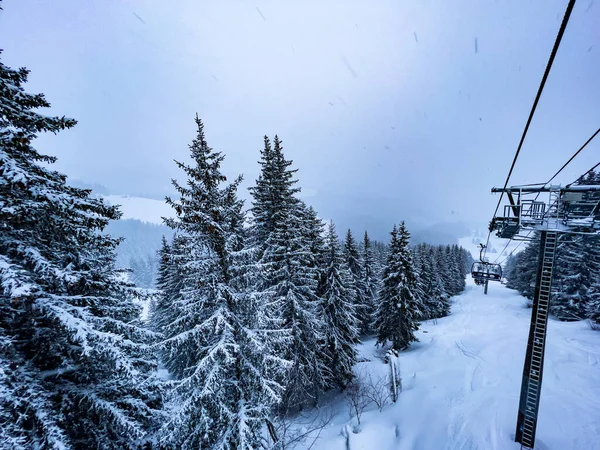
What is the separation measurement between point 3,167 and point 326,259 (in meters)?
16.2

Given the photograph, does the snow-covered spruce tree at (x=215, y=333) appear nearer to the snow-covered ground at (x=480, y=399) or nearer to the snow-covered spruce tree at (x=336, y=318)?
the snow-covered ground at (x=480, y=399)

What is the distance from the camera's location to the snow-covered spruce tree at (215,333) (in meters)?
7.76

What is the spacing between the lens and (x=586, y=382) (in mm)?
13344

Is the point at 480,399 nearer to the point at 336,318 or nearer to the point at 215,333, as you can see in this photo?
the point at 336,318

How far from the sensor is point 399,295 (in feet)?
71.7

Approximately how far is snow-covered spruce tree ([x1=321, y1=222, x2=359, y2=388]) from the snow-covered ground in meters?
2.28

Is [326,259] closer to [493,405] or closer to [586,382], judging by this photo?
[493,405]

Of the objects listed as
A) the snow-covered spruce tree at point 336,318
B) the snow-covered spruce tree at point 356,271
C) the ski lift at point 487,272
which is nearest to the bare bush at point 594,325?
the ski lift at point 487,272

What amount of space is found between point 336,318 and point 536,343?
11.4 m

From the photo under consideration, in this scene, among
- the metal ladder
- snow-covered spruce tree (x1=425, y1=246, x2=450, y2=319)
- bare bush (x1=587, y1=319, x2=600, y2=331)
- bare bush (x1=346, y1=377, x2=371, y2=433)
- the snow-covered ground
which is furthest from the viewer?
snow-covered spruce tree (x1=425, y1=246, x2=450, y2=319)

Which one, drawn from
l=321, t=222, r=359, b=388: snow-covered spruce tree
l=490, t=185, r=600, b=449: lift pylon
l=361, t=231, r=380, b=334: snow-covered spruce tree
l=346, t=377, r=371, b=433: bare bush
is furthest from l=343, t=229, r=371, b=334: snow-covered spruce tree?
l=490, t=185, r=600, b=449: lift pylon

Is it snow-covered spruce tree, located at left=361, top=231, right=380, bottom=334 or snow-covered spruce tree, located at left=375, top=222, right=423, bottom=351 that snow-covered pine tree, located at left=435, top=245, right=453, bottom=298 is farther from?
snow-covered spruce tree, located at left=375, top=222, right=423, bottom=351

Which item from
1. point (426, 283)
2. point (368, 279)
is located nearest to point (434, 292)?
point (426, 283)

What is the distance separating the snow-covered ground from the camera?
10.4 metres
